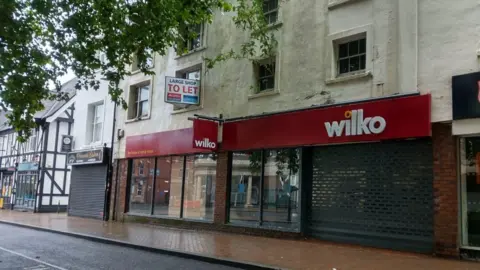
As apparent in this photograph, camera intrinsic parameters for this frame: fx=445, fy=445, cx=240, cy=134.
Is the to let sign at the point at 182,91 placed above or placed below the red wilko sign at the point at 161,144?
above

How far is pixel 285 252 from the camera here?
34.9 ft

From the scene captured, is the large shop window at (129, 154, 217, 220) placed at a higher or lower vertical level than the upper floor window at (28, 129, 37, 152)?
lower

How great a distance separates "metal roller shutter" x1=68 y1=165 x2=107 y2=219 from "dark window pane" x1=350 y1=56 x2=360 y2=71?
1418cm

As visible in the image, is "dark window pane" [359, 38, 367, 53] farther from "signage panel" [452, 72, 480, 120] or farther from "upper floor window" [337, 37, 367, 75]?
"signage panel" [452, 72, 480, 120]

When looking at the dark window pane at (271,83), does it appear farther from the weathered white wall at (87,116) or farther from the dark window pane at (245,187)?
the weathered white wall at (87,116)

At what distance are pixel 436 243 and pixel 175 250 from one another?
624 cm

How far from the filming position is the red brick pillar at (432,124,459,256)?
1000 centimetres

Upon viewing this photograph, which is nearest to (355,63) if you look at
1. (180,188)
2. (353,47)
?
(353,47)

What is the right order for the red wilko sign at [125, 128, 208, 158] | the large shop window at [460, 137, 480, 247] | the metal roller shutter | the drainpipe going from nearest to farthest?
the large shop window at [460, 137, 480, 247], the red wilko sign at [125, 128, 208, 158], the drainpipe, the metal roller shutter

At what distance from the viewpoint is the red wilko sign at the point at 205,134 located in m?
15.3

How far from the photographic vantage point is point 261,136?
14336 mm

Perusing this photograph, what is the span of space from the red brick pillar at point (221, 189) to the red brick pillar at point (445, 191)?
23.8 ft

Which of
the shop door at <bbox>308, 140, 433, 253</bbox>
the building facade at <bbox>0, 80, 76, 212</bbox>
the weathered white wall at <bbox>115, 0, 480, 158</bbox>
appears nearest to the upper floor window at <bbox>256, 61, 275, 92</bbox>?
the weathered white wall at <bbox>115, 0, 480, 158</bbox>

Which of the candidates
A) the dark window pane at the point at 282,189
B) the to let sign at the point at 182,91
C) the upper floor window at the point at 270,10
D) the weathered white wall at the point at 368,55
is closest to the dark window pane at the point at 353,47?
the weathered white wall at the point at 368,55
